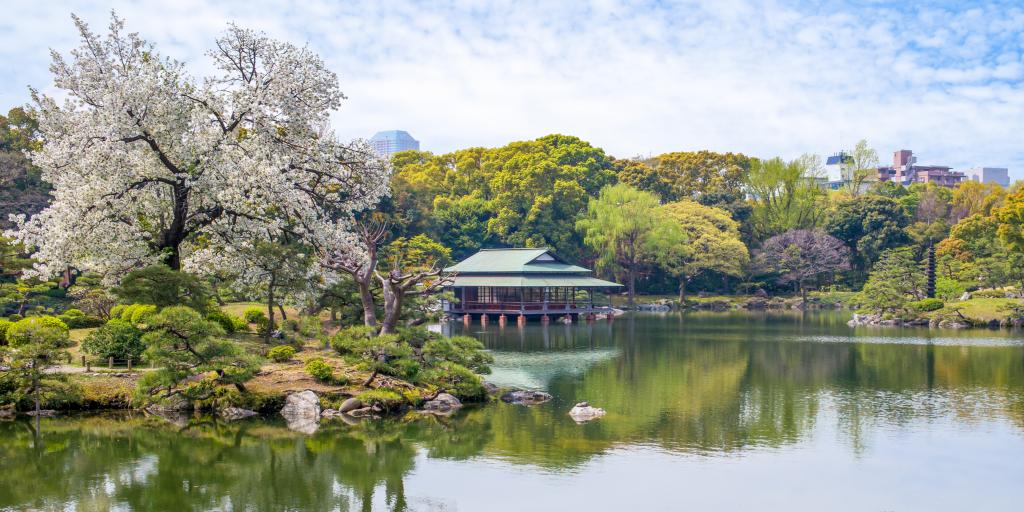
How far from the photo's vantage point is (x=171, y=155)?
20938 mm

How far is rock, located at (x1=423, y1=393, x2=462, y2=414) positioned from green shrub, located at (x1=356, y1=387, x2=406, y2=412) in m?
0.66

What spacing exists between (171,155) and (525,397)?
1077 cm

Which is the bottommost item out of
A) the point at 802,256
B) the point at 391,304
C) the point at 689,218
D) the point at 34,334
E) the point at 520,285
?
the point at 34,334

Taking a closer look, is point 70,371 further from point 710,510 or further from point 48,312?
point 710,510

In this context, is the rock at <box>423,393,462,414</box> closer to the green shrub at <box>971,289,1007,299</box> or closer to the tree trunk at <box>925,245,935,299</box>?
the tree trunk at <box>925,245,935,299</box>

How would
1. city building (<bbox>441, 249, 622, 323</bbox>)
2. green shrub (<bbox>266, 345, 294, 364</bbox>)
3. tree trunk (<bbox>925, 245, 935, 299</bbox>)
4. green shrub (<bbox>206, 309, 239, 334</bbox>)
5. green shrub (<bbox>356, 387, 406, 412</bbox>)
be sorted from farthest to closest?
tree trunk (<bbox>925, 245, 935, 299</bbox>)
city building (<bbox>441, 249, 622, 323</bbox>)
green shrub (<bbox>206, 309, 239, 334</bbox>)
green shrub (<bbox>266, 345, 294, 364</bbox>)
green shrub (<bbox>356, 387, 406, 412</bbox>)

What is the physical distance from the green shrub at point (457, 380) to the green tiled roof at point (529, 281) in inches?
1025

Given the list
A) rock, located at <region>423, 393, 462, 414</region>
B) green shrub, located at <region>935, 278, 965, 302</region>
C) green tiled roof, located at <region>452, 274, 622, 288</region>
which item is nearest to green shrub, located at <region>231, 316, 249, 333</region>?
rock, located at <region>423, 393, 462, 414</region>

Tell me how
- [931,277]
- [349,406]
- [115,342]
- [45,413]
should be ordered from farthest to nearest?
[931,277]
[115,342]
[349,406]
[45,413]

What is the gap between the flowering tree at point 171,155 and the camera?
19828 millimetres

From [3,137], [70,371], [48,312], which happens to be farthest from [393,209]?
[70,371]

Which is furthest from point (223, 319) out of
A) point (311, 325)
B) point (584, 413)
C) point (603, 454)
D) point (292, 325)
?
point (603, 454)

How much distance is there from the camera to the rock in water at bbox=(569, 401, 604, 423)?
18.3 metres

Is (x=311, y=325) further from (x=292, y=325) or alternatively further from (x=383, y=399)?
(x=383, y=399)
